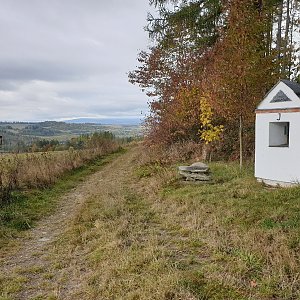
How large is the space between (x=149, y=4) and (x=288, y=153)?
34.1 ft

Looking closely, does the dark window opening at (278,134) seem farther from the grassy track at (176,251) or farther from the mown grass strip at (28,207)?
the mown grass strip at (28,207)

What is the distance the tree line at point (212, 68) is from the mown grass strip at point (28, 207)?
20.2 ft

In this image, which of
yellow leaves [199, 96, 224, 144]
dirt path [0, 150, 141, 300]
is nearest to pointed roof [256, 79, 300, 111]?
yellow leaves [199, 96, 224, 144]

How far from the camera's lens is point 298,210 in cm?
671

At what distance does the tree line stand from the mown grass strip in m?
6.16

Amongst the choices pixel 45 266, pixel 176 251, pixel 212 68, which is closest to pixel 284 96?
pixel 212 68

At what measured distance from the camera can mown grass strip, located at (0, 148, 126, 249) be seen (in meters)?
7.21

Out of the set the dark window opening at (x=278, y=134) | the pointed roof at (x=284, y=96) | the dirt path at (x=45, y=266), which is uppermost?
the pointed roof at (x=284, y=96)

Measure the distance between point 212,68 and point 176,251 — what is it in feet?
31.1

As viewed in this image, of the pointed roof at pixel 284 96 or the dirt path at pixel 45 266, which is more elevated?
the pointed roof at pixel 284 96

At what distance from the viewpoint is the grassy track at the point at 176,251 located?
13.5ft

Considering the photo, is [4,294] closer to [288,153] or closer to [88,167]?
[288,153]

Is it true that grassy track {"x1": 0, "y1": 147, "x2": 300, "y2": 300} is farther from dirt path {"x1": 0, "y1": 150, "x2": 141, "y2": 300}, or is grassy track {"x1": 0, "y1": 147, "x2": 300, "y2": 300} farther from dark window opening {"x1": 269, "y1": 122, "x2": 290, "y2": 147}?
dark window opening {"x1": 269, "y1": 122, "x2": 290, "y2": 147}

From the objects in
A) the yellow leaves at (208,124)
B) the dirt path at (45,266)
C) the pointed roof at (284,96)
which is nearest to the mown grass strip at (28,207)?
the dirt path at (45,266)
